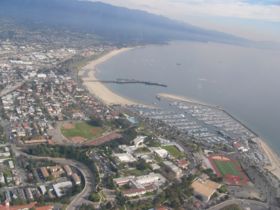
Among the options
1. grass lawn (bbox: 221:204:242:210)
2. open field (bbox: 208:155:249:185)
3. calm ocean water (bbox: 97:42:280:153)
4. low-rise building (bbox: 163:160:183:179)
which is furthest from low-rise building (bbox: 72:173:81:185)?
calm ocean water (bbox: 97:42:280:153)

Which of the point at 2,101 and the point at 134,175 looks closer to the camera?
the point at 134,175

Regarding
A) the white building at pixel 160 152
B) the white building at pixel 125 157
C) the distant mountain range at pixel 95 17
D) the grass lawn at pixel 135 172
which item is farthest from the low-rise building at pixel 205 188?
the distant mountain range at pixel 95 17

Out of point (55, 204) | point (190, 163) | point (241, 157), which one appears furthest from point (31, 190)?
point (241, 157)

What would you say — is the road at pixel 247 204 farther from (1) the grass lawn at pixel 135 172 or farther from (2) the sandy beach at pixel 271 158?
(1) the grass lawn at pixel 135 172

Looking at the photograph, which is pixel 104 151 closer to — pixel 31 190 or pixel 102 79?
pixel 31 190

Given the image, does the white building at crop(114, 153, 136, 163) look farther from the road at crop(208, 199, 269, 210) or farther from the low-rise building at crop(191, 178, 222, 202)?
the road at crop(208, 199, 269, 210)

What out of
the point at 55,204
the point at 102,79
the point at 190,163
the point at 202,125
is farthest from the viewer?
the point at 102,79
